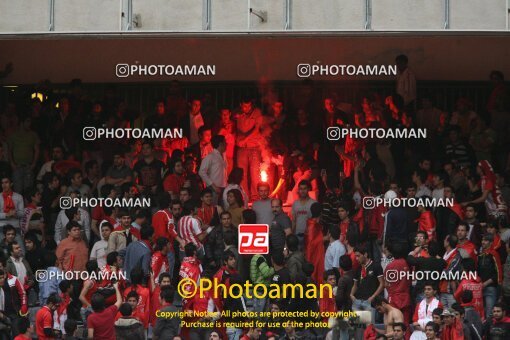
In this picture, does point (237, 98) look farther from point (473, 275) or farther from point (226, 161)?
point (473, 275)

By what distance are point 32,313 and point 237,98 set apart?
4624mm

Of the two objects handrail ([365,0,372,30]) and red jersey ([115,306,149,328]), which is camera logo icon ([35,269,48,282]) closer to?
red jersey ([115,306,149,328])

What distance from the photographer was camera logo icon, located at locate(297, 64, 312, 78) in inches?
1006

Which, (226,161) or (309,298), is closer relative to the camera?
(309,298)

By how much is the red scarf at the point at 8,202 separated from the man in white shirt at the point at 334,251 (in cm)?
476

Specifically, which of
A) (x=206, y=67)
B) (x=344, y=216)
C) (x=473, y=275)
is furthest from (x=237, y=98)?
(x=473, y=275)

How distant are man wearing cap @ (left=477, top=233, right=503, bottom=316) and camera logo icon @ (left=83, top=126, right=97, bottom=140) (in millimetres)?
5984

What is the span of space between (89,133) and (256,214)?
113 inches

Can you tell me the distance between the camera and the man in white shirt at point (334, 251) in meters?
24.3

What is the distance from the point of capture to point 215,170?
2553 cm

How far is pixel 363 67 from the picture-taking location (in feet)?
82.9

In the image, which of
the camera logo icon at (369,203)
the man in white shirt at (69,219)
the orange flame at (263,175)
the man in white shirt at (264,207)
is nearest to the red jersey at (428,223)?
the camera logo icon at (369,203)

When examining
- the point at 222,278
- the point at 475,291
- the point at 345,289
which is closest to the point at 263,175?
the point at 222,278

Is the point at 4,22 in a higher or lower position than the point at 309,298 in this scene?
higher
